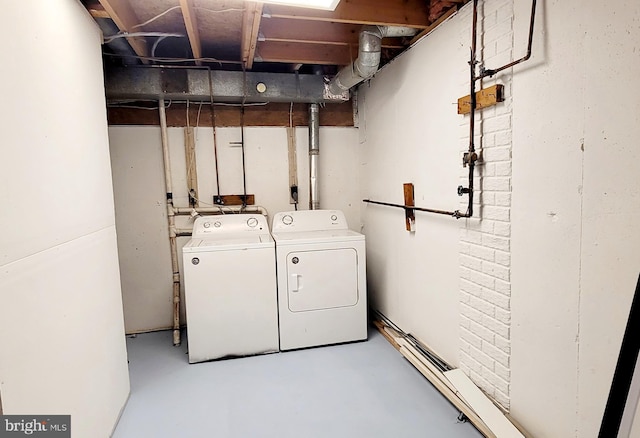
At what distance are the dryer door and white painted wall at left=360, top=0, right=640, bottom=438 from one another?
2.63ft

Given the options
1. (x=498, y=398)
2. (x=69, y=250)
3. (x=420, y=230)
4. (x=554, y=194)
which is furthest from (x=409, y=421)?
(x=69, y=250)

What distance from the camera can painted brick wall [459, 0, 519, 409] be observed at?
188cm

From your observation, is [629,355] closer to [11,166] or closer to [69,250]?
[11,166]

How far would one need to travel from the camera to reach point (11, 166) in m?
1.22

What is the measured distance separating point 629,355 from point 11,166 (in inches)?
74.2

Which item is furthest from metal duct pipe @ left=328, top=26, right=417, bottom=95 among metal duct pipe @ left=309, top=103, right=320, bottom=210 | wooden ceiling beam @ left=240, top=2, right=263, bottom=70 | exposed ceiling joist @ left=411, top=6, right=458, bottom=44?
metal duct pipe @ left=309, top=103, right=320, bottom=210

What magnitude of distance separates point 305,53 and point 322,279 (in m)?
1.90

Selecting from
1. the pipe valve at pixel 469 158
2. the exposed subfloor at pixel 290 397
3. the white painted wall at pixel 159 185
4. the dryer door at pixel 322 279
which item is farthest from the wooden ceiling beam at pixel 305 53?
the exposed subfloor at pixel 290 397

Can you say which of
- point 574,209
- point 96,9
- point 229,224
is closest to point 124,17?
point 96,9

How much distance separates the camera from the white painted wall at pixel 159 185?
3.45 metres

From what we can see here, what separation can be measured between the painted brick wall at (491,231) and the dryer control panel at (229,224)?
1.86 metres

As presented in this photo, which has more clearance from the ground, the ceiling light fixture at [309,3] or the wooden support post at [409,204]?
the ceiling light fixture at [309,3]

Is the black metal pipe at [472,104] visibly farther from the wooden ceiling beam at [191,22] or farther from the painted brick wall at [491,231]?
the wooden ceiling beam at [191,22]

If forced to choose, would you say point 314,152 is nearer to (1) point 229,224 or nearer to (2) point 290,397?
(1) point 229,224
